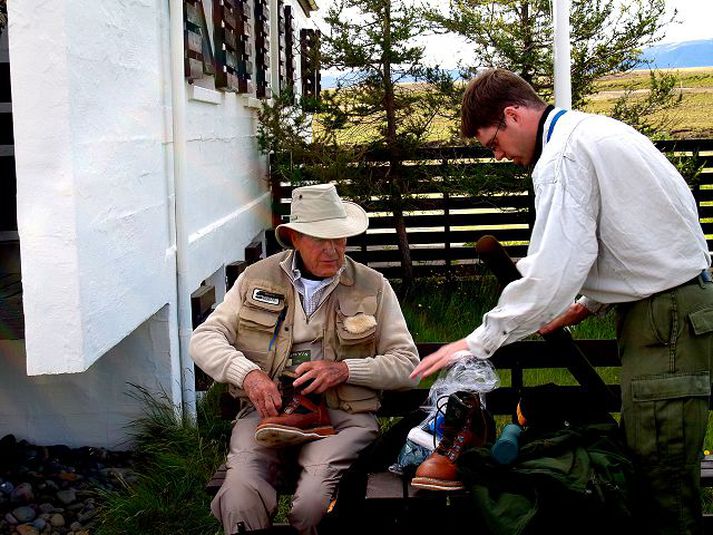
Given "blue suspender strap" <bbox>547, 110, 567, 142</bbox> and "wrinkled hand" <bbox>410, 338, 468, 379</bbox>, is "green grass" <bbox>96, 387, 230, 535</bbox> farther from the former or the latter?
"blue suspender strap" <bbox>547, 110, 567, 142</bbox>

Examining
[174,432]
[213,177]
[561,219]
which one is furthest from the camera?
[213,177]

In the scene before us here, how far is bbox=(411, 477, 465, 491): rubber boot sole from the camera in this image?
3.11m

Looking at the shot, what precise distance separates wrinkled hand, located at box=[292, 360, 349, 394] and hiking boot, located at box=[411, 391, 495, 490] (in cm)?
51

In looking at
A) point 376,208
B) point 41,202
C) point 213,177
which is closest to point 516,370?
point 41,202

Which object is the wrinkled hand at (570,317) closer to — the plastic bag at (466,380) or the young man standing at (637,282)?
the plastic bag at (466,380)

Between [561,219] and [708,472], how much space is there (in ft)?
4.20

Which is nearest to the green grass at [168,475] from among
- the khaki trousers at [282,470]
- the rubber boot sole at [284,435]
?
the khaki trousers at [282,470]

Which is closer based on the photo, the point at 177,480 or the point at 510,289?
the point at 510,289

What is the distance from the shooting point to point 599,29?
33.7 feet

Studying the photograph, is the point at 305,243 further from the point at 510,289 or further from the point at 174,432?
the point at 174,432

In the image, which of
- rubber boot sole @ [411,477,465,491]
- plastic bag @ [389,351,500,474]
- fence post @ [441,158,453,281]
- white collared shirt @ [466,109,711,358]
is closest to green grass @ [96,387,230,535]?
plastic bag @ [389,351,500,474]

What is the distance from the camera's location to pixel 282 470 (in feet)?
12.1

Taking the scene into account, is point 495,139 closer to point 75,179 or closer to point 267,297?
point 267,297

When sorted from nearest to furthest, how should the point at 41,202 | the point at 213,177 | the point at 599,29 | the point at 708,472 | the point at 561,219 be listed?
the point at 561,219 < the point at 708,472 < the point at 41,202 < the point at 213,177 < the point at 599,29
